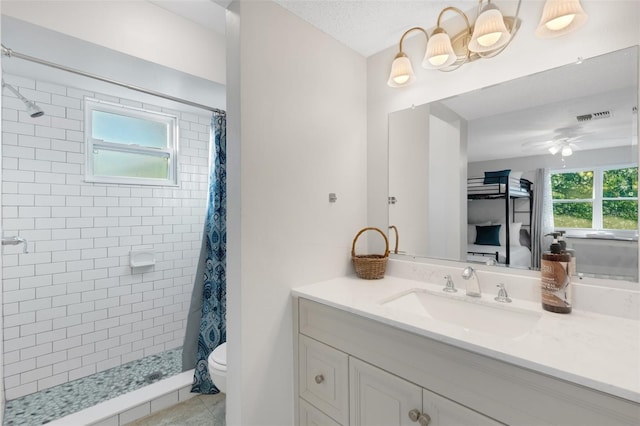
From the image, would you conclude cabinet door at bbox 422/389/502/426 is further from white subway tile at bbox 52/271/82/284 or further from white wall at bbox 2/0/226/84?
white subway tile at bbox 52/271/82/284

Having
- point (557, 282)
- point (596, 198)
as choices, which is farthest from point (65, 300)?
point (596, 198)

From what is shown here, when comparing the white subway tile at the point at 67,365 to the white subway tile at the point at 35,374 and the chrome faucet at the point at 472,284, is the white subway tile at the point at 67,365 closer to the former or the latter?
the white subway tile at the point at 35,374

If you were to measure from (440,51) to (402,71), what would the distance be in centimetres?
23

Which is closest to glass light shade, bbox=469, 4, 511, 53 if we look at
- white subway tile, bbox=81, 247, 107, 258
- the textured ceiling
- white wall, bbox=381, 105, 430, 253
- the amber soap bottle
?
the textured ceiling

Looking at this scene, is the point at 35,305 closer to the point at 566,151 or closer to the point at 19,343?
the point at 19,343

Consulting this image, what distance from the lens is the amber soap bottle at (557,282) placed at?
1.10 m

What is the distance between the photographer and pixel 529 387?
792 millimetres

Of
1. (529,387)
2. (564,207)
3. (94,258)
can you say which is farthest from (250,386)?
(94,258)

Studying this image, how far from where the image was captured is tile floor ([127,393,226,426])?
70.3 inches

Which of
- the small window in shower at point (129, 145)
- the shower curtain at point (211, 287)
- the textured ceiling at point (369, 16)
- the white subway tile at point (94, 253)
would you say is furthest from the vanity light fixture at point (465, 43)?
the white subway tile at point (94, 253)

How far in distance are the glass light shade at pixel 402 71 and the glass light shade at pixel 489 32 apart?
34cm

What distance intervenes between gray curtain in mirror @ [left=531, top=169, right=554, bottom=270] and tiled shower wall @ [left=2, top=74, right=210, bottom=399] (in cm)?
280

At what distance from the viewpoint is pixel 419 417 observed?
1.00 m

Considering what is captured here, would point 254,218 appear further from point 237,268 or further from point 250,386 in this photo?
point 250,386
